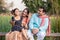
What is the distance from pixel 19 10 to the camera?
3.24m

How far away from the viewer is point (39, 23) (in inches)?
128

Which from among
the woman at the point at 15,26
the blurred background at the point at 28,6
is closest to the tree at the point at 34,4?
the blurred background at the point at 28,6

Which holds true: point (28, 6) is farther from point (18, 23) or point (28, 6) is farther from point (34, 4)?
point (18, 23)

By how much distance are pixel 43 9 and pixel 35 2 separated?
0.13 m

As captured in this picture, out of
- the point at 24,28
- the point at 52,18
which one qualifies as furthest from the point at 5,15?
the point at 52,18

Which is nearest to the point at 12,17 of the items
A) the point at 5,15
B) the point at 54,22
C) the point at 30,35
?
the point at 5,15

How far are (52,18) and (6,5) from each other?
1.92 ft

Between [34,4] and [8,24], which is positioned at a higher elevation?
[34,4]

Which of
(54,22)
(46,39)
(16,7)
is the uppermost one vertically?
(16,7)

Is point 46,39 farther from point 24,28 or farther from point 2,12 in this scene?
point 2,12

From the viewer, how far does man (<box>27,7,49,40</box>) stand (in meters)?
3.24

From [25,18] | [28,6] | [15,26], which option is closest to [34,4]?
[28,6]

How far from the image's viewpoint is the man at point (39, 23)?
3.24m

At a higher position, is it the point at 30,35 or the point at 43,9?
the point at 43,9
